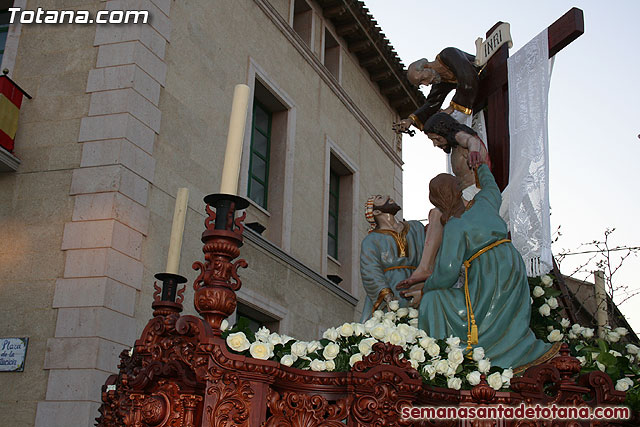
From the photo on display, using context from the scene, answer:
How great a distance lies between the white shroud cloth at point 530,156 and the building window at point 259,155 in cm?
652

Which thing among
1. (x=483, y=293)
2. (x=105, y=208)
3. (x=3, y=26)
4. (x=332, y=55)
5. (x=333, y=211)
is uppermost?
(x=332, y=55)

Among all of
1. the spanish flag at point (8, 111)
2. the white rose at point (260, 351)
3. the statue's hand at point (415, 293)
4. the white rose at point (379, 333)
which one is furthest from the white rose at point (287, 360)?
the spanish flag at point (8, 111)

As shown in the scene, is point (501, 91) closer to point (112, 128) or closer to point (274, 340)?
point (274, 340)

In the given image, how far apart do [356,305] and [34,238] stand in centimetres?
735

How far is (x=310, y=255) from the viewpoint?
40.0 feet

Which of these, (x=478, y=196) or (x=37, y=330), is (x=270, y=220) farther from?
(x=478, y=196)

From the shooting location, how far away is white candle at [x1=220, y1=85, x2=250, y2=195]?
2.38m

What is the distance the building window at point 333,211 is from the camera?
14.0m

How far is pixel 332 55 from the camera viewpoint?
15.0 meters

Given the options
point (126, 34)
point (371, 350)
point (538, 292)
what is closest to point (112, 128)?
point (126, 34)

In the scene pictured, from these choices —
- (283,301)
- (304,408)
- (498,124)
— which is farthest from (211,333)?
(283,301)

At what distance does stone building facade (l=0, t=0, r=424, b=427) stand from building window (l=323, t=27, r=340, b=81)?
1480mm

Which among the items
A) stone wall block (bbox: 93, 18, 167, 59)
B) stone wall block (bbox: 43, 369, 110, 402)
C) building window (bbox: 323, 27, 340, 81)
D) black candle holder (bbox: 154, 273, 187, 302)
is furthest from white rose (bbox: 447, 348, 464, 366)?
building window (bbox: 323, 27, 340, 81)

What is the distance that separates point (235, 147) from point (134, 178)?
5.79 meters
